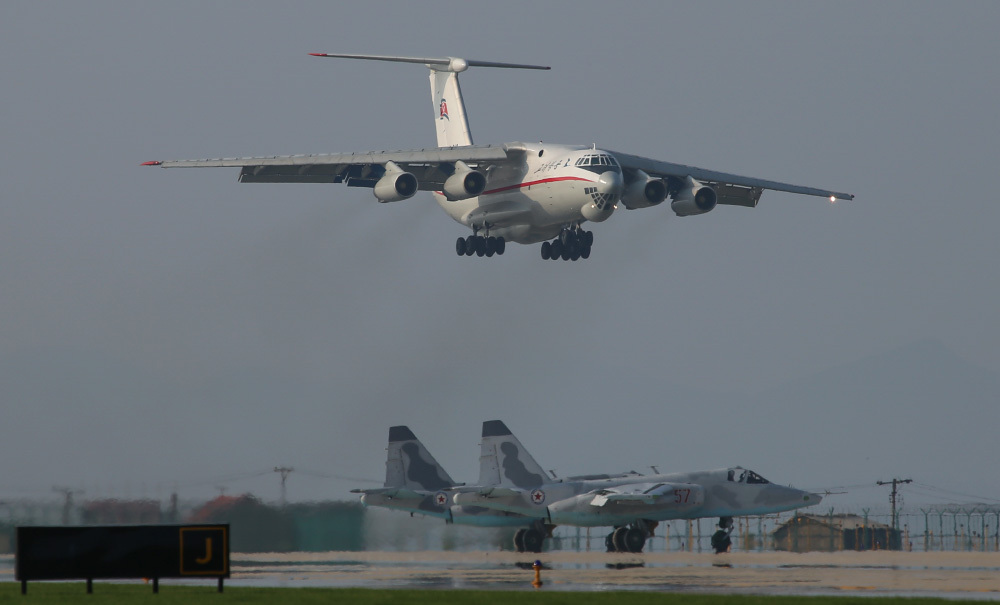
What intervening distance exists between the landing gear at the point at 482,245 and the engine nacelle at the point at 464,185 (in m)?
2.00

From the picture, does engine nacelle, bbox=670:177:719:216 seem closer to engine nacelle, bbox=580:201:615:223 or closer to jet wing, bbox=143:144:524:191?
engine nacelle, bbox=580:201:615:223

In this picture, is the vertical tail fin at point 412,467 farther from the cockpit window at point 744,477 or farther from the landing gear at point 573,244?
the cockpit window at point 744,477

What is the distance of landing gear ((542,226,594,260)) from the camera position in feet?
148

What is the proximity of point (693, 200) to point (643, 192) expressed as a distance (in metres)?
2.47

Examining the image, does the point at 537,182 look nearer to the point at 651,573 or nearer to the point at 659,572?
the point at 659,572

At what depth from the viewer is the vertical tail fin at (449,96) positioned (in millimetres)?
57594

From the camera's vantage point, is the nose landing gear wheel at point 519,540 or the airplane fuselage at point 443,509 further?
the airplane fuselage at point 443,509

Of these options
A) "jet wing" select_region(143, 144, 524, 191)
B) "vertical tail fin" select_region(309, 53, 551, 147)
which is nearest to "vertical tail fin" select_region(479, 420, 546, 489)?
"jet wing" select_region(143, 144, 524, 191)

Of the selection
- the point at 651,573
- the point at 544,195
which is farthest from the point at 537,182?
the point at 651,573

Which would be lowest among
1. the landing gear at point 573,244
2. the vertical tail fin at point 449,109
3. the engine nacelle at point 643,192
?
the landing gear at point 573,244

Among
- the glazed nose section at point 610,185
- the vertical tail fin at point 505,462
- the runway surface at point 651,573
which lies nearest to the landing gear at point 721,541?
the runway surface at point 651,573

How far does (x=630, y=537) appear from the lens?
3888cm

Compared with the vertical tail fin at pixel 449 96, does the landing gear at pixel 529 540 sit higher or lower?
lower

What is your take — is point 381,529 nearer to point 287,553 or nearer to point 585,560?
point 287,553
